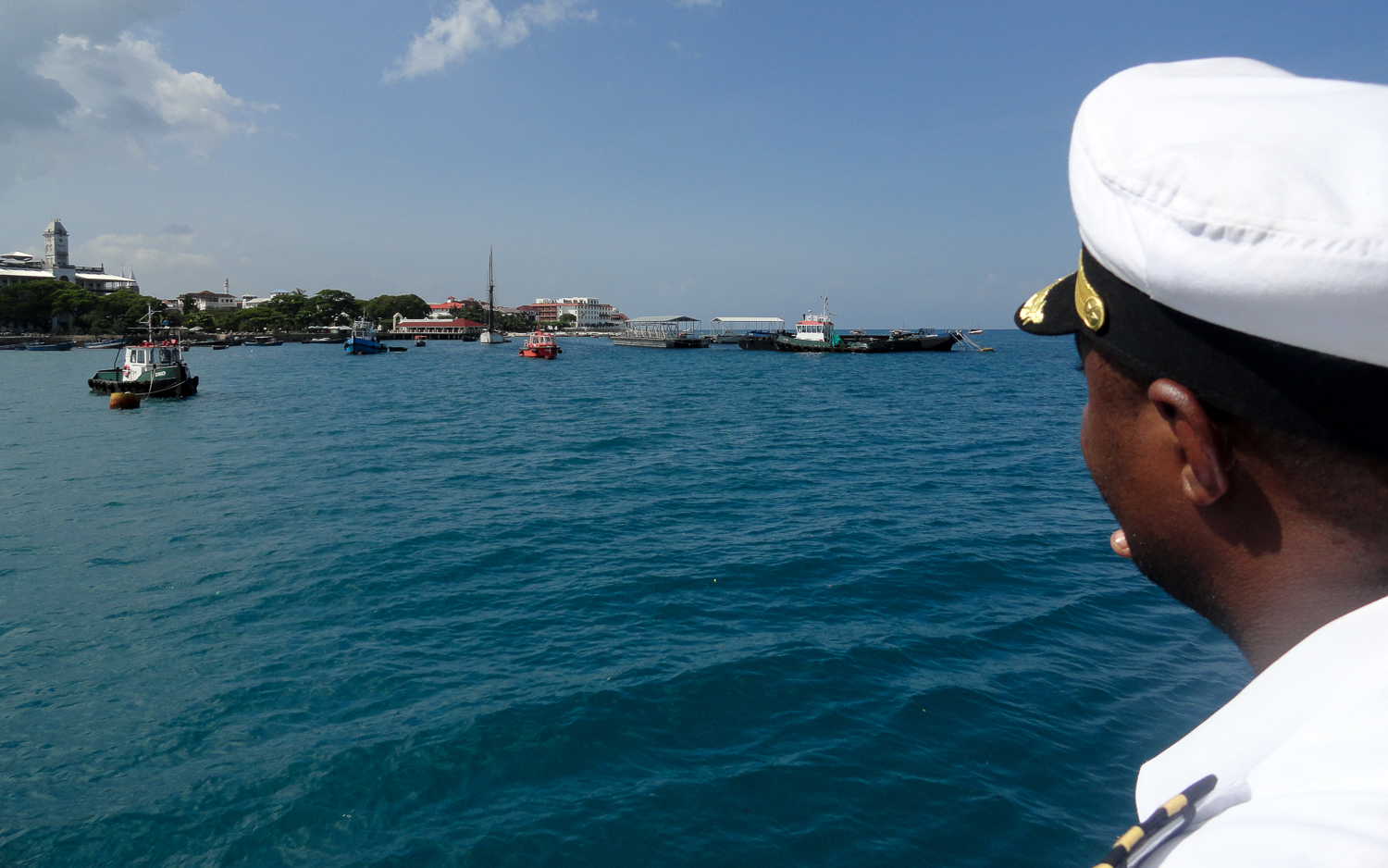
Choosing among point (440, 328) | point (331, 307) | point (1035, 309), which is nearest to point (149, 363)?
point (1035, 309)

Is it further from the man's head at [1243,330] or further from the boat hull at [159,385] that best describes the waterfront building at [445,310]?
the man's head at [1243,330]

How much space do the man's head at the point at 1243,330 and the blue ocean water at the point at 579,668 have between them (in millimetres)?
5027

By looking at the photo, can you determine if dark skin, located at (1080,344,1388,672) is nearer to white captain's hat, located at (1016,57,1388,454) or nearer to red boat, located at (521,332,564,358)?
white captain's hat, located at (1016,57,1388,454)

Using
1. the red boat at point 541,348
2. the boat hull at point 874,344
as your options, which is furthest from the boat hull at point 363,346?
the boat hull at point 874,344

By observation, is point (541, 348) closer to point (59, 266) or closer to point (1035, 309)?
point (1035, 309)

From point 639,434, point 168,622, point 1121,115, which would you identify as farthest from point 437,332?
point 1121,115

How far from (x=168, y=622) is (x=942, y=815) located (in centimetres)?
903

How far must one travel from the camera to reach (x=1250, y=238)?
743mm

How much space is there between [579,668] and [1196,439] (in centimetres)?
752

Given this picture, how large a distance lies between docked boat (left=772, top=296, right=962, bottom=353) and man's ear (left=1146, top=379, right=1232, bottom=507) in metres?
85.9

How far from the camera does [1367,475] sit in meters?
0.81

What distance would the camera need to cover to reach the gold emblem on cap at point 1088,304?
100 centimetres

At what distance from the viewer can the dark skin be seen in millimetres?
870

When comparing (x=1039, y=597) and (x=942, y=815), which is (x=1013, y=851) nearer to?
(x=942, y=815)
